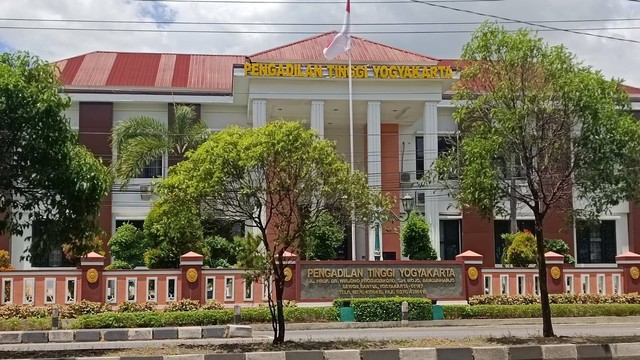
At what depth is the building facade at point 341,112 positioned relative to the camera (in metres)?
34.3

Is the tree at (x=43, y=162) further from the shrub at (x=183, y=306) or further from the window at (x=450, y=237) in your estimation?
the window at (x=450, y=237)

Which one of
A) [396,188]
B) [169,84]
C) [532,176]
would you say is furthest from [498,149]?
[169,84]

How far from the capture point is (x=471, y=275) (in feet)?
82.8

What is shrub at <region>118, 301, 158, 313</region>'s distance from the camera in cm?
2219

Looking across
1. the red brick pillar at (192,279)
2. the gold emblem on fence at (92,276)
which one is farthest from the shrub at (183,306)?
the gold emblem on fence at (92,276)

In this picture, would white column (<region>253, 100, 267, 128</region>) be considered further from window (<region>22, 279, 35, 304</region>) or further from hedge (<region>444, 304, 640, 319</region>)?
window (<region>22, 279, 35, 304</region>)

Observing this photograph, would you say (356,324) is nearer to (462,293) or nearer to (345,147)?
(462,293)

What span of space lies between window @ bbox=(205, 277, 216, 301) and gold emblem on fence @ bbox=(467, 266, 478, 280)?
9008 millimetres

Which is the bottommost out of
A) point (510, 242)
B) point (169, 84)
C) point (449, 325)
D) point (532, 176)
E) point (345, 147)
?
point (449, 325)

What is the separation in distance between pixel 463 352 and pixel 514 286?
14.0m

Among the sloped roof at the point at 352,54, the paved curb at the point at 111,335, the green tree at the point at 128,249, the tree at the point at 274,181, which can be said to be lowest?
the paved curb at the point at 111,335

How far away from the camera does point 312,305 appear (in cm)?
2380

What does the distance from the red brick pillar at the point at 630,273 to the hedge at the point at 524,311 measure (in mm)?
1671

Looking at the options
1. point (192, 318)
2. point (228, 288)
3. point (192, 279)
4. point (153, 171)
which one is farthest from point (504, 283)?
point (153, 171)
